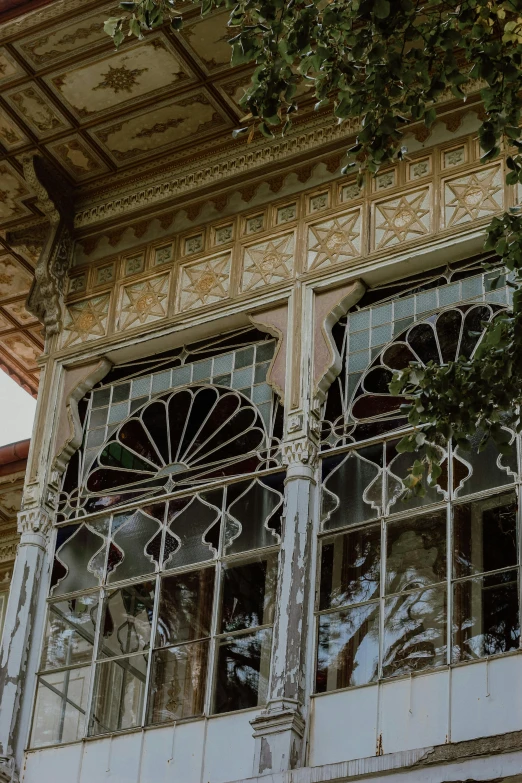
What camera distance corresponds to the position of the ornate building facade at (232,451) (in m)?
8.53

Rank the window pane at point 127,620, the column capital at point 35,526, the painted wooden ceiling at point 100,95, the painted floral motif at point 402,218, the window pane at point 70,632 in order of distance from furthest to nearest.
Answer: the painted wooden ceiling at point 100,95, the column capital at point 35,526, the painted floral motif at point 402,218, the window pane at point 70,632, the window pane at point 127,620

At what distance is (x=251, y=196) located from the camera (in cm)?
1105

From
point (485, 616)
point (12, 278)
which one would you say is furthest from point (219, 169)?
point (485, 616)

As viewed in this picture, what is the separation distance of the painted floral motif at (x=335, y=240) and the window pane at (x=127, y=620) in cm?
262

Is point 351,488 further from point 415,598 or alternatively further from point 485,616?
point 485,616

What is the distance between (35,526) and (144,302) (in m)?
1.95

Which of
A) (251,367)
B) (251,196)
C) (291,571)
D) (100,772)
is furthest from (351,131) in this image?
(100,772)

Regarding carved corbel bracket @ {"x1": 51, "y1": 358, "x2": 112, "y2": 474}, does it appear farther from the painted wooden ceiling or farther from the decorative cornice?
the painted wooden ceiling

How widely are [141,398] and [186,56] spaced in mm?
2563

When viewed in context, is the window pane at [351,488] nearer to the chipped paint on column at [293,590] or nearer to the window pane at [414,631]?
the chipped paint on column at [293,590]

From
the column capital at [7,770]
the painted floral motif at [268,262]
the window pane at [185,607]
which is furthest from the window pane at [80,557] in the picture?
the painted floral motif at [268,262]

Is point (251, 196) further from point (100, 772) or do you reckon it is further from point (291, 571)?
point (100, 772)

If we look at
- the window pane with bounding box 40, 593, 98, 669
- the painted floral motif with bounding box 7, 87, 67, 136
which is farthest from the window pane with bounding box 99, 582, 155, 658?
the painted floral motif with bounding box 7, 87, 67, 136

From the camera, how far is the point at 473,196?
9992 millimetres
